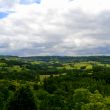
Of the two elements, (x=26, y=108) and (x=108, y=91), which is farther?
(x=108, y=91)

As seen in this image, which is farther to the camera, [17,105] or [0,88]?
[0,88]

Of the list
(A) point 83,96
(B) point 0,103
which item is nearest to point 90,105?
(A) point 83,96

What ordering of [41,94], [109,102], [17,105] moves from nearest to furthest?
1. [17,105]
2. [109,102]
3. [41,94]

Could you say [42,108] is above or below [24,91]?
below

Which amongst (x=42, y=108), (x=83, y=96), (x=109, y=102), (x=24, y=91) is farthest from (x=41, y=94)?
(x=24, y=91)

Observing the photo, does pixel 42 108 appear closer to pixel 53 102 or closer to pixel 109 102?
pixel 53 102

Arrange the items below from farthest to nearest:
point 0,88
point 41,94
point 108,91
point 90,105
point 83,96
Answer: point 108,91, point 0,88, point 41,94, point 83,96, point 90,105

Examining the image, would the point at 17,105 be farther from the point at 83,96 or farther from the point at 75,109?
the point at 83,96

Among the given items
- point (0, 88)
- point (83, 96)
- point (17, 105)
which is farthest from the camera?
point (0, 88)

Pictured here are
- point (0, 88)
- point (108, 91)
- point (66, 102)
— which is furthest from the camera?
point (108, 91)
